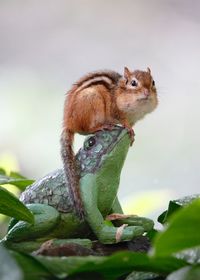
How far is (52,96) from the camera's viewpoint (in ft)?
8.86

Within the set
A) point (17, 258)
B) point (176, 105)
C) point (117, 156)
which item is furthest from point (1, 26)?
point (17, 258)

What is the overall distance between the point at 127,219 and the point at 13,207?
0.28 m

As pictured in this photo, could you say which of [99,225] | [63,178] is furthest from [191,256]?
[63,178]

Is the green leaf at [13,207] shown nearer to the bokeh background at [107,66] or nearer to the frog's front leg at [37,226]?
the frog's front leg at [37,226]

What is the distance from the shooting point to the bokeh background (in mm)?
2586

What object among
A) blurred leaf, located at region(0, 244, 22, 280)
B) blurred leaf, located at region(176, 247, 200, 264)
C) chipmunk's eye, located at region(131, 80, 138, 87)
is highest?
chipmunk's eye, located at region(131, 80, 138, 87)

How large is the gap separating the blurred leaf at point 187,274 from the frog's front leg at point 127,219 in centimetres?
39

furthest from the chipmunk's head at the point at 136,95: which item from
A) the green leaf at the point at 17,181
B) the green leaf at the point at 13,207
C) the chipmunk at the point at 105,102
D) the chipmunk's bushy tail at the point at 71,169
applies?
the green leaf at the point at 13,207

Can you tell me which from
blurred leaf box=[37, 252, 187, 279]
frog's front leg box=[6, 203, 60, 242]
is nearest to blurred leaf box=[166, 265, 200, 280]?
blurred leaf box=[37, 252, 187, 279]

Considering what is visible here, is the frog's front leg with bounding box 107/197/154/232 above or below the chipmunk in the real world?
below

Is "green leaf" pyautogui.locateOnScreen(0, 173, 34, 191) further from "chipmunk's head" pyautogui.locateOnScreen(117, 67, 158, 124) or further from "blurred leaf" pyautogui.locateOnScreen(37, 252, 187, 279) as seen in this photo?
"blurred leaf" pyautogui.locateOnScreen(37, 252, 187, 279)

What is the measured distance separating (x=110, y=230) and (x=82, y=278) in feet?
1.09

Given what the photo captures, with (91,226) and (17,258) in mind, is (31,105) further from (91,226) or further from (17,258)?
(17,258)

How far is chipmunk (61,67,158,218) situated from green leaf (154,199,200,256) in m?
0.60
